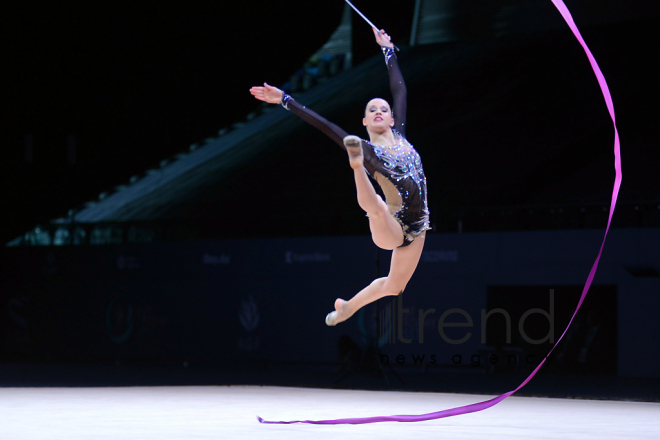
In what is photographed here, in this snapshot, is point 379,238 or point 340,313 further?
point 340,313

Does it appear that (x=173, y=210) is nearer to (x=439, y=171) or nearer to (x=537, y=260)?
(x=439, y=171)

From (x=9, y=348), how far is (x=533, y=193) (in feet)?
34.4

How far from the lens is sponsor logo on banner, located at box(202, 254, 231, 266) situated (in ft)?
51.9

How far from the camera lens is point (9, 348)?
17984 mm

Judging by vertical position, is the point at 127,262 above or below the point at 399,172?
below

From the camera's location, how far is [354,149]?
18.7 feet

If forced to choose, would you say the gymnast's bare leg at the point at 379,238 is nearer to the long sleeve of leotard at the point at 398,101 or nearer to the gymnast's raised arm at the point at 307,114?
the gymnast's raised arm at the point at 307,114

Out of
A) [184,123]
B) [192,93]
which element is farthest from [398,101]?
[184,123]

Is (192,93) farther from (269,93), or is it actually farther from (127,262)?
(269,93)

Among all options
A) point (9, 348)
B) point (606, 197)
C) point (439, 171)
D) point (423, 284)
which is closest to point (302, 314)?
point (423, 284)

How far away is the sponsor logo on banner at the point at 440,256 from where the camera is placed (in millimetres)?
14048

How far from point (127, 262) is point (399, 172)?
36.1ft

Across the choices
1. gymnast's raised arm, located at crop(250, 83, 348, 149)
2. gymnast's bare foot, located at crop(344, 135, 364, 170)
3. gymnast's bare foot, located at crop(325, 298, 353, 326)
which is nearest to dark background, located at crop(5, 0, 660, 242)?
gymnast's bare foot, located at crop(325, 298, 353, 326)

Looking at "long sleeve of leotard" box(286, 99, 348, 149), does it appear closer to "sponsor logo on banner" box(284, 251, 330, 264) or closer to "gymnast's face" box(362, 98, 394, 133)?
"gymnast's face" box(362, 98, 394, 133)
